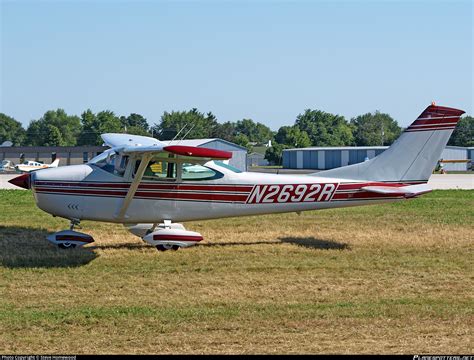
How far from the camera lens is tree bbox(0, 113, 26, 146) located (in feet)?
383

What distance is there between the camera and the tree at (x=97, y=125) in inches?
3735

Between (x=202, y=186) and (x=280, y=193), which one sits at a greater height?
(x=202, y=186)

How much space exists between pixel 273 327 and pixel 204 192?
198 inches

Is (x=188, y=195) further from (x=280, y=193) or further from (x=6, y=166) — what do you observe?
(x=6, y=166)

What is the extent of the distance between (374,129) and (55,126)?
185ft

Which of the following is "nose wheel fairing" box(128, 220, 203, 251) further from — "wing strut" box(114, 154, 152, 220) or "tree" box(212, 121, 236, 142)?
"tree" box(212, 121, 236, 142)

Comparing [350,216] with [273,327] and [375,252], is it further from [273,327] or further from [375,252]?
[273,327]

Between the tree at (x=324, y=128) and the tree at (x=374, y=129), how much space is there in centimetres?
205

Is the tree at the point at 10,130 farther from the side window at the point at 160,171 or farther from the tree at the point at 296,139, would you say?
the side window at the point at 160,171

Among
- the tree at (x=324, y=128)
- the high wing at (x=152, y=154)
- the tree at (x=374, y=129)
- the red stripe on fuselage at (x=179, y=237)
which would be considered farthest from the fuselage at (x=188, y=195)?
the tree at (x=324, y=128)

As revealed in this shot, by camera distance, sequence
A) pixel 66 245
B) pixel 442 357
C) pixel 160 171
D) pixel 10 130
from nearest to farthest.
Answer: pixel 442 357
pixel 66 245
pixel 160 171
pixel 10 130

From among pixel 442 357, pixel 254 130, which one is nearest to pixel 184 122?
pixel 254 130

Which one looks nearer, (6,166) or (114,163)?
(114,163)

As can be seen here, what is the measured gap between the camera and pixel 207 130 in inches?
3610
